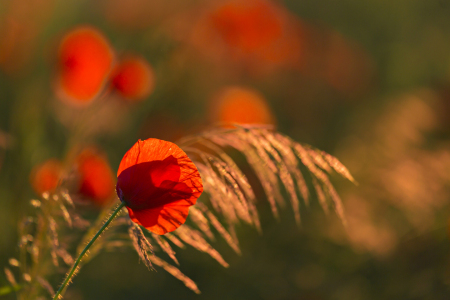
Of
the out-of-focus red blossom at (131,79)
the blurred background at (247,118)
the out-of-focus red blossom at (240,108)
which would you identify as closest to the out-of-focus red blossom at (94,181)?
the blurred background at (247,118)

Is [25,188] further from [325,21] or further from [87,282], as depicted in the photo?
[325,21]

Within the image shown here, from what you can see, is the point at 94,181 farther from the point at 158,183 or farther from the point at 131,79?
the point at 158,183

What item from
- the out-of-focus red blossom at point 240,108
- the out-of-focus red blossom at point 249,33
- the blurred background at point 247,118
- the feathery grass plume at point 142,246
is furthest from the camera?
the out-of-focus red blossom at point 249,33

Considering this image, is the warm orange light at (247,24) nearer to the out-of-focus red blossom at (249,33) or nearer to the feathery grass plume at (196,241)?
the out-of-focus red blossom at (249,33)

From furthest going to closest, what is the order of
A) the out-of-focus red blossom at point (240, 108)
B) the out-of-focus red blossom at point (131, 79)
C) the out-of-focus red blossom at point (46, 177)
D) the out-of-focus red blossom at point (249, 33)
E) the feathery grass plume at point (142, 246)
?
the out-of-focus red blossom at point (249, 33), the out-of-focus red blossom at point (240, 108), the out-of-focus red blossom at point (131, 79), the out-of-focus red blossom at point (46, 177), the feathery grass plume at point (142, 246)

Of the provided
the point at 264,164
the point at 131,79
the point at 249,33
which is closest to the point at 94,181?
the point at 131,79

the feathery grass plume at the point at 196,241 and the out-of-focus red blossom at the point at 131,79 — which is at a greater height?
the out-of-focus red blossom at the point at 131,79

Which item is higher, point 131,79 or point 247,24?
point 247,24
